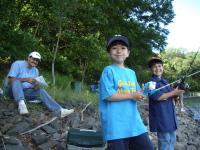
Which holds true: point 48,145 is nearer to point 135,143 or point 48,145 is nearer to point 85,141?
point 85,141

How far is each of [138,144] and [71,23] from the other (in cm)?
1161

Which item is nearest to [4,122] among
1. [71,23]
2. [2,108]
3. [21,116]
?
[21,116]

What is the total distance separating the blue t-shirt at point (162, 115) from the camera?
2.36 metres

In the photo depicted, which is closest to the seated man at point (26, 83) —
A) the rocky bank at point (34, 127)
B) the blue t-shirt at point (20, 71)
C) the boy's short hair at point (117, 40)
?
the blue t-shirt at point (20, 71)

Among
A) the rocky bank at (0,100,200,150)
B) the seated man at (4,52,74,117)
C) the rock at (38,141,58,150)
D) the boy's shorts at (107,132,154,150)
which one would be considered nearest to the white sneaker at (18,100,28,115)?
the rocky bank at (0,100,200,150)

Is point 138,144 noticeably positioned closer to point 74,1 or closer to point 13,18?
point 74,1

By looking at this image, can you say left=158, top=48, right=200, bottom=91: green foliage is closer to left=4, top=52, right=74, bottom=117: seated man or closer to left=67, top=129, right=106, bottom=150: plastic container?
left=67, top=129, right=106, bottom=150: plastic container

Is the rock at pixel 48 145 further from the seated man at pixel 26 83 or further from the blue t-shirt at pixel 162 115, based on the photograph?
the blue t-shirt at pixel 162 115

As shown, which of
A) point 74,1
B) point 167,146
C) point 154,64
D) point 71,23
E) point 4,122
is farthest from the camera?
point 71,23

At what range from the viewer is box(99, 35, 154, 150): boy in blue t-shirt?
5.44ft

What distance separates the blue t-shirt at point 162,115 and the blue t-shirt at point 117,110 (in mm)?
695

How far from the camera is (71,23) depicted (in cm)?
1245

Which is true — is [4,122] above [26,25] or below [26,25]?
below

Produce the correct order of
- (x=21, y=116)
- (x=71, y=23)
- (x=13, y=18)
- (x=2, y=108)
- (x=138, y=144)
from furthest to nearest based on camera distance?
(x=71, y=23) → (x=13, y=18) → (x=2, y=108) → (x=21, y=116) → (x=138, y=144)
